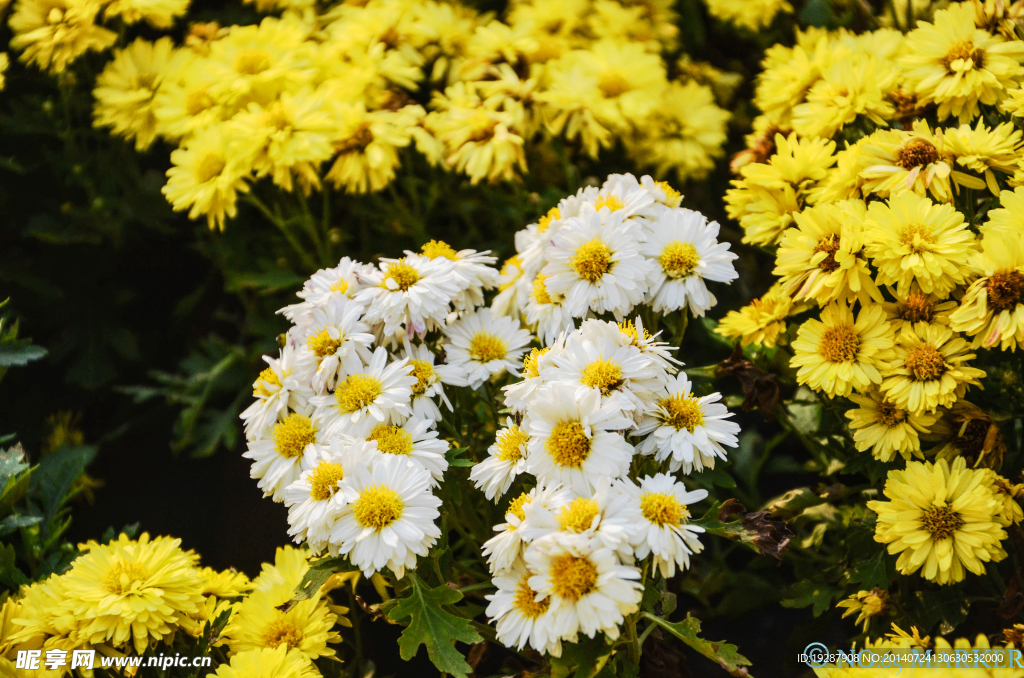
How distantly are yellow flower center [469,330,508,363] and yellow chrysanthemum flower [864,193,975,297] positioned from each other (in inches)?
22.8

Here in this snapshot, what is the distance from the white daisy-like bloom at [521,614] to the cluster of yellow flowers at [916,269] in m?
0.53

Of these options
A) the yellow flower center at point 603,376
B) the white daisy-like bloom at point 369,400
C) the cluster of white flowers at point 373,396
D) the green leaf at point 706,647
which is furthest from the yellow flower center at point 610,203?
the green leaf at point 706,647

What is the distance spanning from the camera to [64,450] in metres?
1.65

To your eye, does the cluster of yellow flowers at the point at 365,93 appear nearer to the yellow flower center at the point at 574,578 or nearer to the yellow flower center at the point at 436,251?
Result: the yellow flower center at the point at 436,251

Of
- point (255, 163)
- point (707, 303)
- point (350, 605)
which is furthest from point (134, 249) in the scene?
point (707, 303)

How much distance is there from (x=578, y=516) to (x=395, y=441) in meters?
0.31

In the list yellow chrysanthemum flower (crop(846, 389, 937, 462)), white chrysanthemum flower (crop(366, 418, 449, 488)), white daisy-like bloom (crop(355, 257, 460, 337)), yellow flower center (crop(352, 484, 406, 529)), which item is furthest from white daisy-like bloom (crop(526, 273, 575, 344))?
yellow chrysanthemum flower (crop(846, 389, 937, 462))

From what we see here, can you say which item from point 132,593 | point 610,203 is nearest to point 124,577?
point 132,593

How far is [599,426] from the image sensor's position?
0.96 metres

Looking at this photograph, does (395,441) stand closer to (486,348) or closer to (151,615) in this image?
(486,348)

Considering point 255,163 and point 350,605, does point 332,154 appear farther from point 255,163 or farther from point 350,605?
point 350,605

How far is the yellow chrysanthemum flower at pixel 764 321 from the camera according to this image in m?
1.24

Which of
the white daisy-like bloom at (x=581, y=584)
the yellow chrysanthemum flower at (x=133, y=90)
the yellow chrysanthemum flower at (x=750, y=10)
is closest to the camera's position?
the white daisy-like bloom at (x=581, y=584)

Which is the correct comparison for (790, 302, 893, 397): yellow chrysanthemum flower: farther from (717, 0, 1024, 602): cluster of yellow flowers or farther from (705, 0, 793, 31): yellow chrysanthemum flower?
(705, 0, 793, 31): yellow chrysanthemum flower
